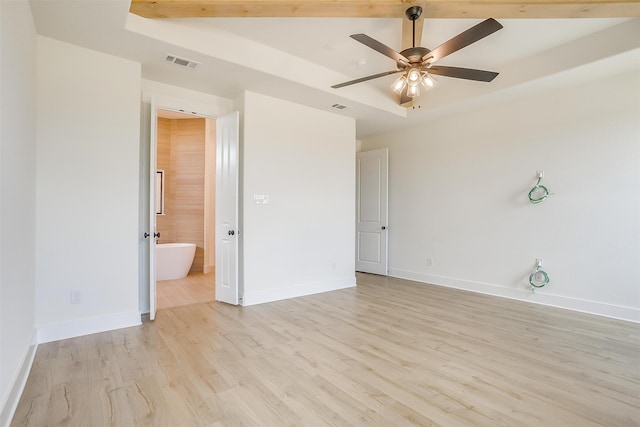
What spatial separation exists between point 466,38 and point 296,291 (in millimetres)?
3519

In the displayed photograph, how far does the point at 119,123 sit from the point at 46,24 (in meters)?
0.90

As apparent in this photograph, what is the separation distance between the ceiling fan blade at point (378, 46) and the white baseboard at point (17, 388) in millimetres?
3190

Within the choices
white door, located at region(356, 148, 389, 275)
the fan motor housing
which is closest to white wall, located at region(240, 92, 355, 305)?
white door, located at region(356, 148, 389, 275)

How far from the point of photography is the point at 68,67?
2.91 metres

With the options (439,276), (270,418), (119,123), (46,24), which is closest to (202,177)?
(119,123)

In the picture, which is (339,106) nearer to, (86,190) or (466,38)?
(466,38)

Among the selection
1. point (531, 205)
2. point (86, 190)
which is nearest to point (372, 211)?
point (531, 205)

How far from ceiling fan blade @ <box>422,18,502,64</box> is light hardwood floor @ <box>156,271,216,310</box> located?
3877 millimetres

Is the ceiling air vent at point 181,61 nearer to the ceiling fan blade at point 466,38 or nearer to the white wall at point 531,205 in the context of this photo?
the ceiling fan blade at point 466,38

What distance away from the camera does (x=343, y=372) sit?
7.59 ft

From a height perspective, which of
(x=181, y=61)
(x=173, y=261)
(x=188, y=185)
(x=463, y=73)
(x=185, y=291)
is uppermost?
(x=181, y=61)

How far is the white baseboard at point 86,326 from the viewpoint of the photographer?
278cm

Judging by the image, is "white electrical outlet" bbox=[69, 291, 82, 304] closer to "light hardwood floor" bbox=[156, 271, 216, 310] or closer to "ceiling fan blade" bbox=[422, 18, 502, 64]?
"light hardwood floor" bbox=[156, 271, 216, 310]

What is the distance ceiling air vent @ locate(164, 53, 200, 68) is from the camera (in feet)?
10.2
